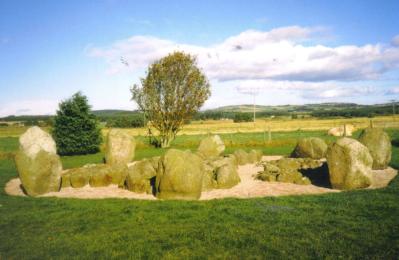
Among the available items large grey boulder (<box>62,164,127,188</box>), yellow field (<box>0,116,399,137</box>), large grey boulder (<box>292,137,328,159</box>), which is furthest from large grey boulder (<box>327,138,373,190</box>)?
yellow field (<box>0,116,399,137</box>)

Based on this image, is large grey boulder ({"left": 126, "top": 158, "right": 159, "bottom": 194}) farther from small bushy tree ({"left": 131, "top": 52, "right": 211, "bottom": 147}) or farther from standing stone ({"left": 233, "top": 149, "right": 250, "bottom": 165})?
small bushy tree ({"left": 131, "top": 52, "right": 211, "bottom": 147})

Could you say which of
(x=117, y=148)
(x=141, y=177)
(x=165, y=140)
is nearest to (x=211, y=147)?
(x=117, y=148)

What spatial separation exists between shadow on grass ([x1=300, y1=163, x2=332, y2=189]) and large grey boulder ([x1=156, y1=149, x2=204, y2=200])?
588 centimetres

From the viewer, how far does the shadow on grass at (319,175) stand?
51.9 ft

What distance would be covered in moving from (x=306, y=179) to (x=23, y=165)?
12.4 meters

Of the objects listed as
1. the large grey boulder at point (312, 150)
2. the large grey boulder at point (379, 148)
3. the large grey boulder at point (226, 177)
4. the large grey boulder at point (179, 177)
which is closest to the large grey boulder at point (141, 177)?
the large grey boulder at point (179, 177)

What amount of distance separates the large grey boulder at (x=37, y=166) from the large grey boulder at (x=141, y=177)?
3.20 meters

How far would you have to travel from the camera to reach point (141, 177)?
50.7 feet

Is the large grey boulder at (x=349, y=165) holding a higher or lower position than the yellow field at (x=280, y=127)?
higher

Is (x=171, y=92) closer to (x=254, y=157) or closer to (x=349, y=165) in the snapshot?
(x=254, y=157)

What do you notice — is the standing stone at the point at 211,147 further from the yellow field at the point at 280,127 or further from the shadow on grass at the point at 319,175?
the yellow field at the point at 280,127

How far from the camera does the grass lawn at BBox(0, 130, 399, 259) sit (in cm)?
777

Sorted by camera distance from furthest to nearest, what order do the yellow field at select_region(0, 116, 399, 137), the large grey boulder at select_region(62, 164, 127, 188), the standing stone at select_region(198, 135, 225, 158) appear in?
the yellow field at select_region(0, 116, 399, 137)
the standing stone at select_region(198, 135, 225, 158)
the large grey boulder at select_region(62, 164, 127, 188)

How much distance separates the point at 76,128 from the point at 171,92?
1029 centimetres
